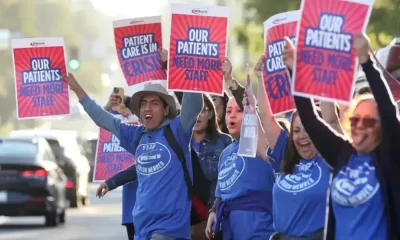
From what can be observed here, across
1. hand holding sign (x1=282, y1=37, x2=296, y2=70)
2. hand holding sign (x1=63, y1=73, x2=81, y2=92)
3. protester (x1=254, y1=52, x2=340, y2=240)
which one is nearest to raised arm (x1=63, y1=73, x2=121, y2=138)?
hand holding sign (x1=63, y1=73, x2=81, y2=92)

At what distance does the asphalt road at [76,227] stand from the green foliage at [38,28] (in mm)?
34095

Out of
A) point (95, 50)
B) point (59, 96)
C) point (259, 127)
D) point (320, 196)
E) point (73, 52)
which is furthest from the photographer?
point (95, 50)

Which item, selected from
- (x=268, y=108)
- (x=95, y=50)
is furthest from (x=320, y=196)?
(x=95, y=50)

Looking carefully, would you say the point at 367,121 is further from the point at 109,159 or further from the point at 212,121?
the point at 109,159

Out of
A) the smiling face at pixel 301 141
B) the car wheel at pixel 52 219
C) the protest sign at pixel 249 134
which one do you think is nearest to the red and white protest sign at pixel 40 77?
the protest sign at pixel 249 134

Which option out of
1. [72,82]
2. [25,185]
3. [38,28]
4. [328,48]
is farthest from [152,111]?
[38,28]

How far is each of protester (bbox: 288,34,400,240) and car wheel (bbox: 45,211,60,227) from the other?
16240mm

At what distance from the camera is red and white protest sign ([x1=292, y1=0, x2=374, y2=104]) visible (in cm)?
625

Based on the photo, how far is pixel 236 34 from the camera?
29.0m

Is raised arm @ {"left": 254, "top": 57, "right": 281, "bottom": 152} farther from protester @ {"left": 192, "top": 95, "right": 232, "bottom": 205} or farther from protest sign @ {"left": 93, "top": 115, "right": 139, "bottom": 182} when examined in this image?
protest sign @ {"left": 93, "top": 115, "right": 139, "bottom": 182}

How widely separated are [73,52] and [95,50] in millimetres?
105327

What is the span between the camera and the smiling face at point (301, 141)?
23.9ft

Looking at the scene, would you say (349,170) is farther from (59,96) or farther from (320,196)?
(59,96)

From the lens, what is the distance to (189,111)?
29.4 feet
